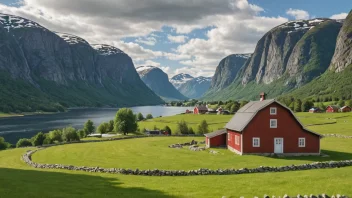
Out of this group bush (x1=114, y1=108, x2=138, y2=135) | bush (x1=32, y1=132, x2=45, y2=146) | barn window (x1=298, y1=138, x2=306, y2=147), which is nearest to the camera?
barn window (x1=298, y1=138, x2=306, y2=147)

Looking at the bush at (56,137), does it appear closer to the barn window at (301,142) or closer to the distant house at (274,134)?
the distant house at (274,134)

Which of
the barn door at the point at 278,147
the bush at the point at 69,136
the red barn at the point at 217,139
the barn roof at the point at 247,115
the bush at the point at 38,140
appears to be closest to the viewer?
the barn door at the point at 278,147

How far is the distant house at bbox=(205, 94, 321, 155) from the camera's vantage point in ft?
188

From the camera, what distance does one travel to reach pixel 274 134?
5781 centimetres

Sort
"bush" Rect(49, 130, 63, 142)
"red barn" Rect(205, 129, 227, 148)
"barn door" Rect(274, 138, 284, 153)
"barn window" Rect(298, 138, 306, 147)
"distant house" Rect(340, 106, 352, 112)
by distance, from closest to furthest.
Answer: "barn door" Rect(274, 138, 284, 153) → "barn window" Rect(298, 138, 306, 147) → "red barn" Rect(205, 129, 227, 148) → "bush" Rect(49, 130, 63, 142) → "distant house" Rect(340, 106, 352, 112)

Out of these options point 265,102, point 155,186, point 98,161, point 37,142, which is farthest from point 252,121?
point 37,142

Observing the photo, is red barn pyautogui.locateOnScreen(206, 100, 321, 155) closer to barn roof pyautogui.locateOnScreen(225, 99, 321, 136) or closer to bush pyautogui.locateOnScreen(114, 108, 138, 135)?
barn roof pyautogui.locateOnScreen(225, 99, 321, 136)

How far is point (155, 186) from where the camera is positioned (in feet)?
101

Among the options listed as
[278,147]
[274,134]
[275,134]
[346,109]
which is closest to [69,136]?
[274,134]

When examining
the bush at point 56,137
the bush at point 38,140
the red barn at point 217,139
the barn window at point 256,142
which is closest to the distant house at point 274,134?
the barn window at point 256,142

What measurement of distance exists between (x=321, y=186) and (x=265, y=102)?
3123cm

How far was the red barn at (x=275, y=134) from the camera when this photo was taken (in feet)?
188

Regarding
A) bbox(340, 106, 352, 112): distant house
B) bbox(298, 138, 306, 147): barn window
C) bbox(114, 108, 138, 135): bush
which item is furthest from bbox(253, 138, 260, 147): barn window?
bbox(340, 106, 352, 112): distant house

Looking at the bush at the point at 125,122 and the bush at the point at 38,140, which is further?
the bush at the point at 125,122
